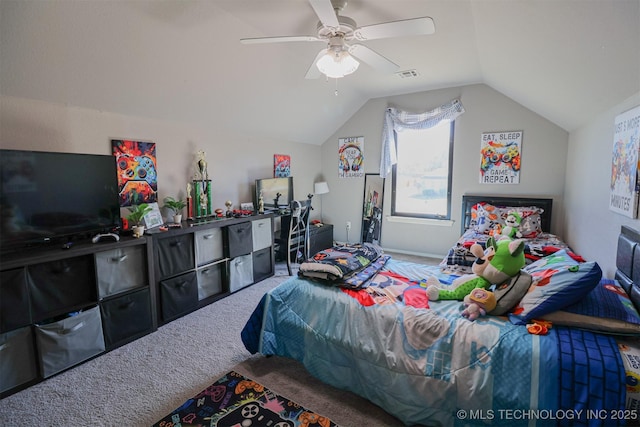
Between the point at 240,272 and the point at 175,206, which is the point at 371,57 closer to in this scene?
the point at 175,206

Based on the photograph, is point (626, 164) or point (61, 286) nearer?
point (626, 164)

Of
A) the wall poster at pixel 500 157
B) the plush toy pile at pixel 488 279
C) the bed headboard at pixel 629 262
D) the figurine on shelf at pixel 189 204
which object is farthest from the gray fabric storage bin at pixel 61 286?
the wall poster at pixel 500 157

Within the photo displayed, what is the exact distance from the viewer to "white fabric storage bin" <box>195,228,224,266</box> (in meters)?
3.08

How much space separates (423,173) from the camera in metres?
4.82

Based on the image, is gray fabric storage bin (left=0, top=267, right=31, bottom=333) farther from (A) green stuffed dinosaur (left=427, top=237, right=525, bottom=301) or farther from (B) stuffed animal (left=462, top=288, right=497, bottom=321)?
(B) stuffed animal (left=462, top=288, right=497, bottom=321)

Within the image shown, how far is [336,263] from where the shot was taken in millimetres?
2277

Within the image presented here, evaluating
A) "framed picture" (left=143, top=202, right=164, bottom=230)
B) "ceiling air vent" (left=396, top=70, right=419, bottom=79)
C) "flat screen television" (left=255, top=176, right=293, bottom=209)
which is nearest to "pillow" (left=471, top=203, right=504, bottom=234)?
"ceiling air vent" (left=396, top=70, right=419, bottom=79)

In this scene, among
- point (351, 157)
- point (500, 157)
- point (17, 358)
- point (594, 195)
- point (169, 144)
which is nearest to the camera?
point (17, 358)

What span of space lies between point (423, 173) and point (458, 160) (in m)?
0.55

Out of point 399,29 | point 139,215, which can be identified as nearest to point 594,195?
point 399,29

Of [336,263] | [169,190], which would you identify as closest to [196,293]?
[169,190]

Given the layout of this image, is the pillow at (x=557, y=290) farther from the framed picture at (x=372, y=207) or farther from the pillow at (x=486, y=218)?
the framed picture at (x=372, y=207)

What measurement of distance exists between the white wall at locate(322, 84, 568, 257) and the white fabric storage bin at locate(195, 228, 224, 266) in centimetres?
272

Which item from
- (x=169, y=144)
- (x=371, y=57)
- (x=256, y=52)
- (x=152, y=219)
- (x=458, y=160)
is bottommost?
(x=152, y=219)
